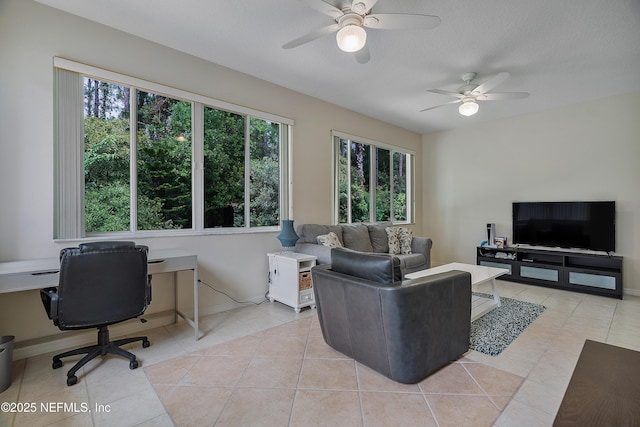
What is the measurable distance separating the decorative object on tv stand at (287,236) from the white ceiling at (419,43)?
71.8 inches

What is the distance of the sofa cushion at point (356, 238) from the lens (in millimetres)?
4262

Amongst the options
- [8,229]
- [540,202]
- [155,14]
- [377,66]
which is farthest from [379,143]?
[8,229]

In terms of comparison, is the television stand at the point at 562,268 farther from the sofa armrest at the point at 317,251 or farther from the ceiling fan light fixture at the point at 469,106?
the sofa armrest at the point at 317,251

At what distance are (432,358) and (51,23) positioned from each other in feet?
12.9

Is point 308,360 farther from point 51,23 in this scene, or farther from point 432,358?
point 51,23

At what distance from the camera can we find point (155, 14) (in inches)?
97.6

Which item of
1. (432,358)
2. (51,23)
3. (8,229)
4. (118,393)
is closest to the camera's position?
(118,393)

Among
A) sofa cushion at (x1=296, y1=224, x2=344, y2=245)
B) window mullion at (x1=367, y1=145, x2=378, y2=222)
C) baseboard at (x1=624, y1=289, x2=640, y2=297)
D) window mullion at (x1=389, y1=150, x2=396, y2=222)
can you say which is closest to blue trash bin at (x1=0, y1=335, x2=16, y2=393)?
sofa cushion at (x1=296, y1=224, x2=344, y2=245)

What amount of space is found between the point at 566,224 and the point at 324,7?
15.1ft

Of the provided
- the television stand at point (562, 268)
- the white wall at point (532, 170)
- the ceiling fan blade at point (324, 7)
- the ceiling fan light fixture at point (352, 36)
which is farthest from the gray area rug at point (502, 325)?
the ceiling fan blade at point (324, 7)

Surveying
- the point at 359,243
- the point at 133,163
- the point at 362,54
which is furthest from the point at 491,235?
the point at 133,163

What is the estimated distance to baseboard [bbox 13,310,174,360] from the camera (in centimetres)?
229

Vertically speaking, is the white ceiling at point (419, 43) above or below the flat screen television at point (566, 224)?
above

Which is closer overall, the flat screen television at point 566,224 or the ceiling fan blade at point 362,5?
the ceiling fan blade at point 362,5
